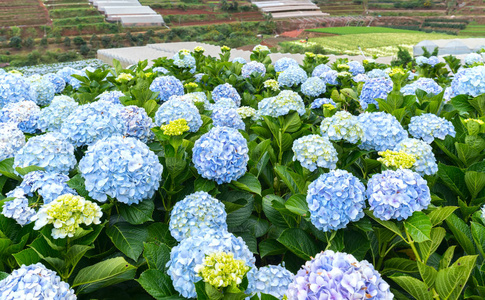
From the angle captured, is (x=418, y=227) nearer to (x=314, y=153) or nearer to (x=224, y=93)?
(x=314, y=153)

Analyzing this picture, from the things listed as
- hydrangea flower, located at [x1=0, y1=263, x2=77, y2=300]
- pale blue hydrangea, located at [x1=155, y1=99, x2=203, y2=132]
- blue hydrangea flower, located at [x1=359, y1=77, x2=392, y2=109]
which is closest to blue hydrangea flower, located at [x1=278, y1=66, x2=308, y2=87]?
blue hydrangea flower, located at [x1=359, y1=77, x2=392, y2=109]

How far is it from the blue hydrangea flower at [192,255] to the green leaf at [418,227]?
496mm

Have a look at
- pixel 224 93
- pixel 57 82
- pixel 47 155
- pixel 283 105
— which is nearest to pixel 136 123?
pixel 47 155

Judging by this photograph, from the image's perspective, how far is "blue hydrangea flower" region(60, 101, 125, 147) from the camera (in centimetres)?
134

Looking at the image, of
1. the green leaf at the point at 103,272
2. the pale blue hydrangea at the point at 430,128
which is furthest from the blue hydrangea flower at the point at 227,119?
the green leaf at the point at 103,272

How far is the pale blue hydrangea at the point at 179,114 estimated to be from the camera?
1525mm

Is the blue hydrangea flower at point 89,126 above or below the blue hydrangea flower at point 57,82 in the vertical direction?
above

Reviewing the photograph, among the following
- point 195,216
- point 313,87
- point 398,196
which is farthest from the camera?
point 313,87

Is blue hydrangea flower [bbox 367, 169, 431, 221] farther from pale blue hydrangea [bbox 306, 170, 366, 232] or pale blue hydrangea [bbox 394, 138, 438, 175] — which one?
pale blue hydrangea [bbox 394, 138, 438, 175]

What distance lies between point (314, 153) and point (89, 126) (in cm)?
93

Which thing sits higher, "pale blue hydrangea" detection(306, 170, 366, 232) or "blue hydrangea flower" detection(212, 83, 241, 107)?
"pale blue hydrangea" detection(306, 170, 366, 232)

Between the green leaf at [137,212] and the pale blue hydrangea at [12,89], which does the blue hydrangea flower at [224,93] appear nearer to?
the pale blue hydrangea at [12,89]

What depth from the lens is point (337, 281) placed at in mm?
708

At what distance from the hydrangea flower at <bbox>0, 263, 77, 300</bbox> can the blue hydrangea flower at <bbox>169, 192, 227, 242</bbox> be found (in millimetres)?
357
